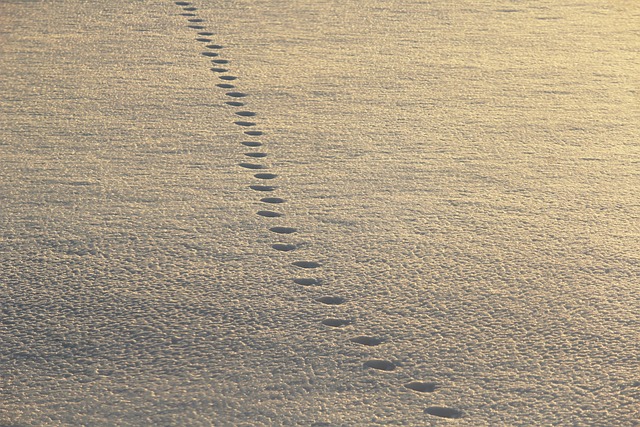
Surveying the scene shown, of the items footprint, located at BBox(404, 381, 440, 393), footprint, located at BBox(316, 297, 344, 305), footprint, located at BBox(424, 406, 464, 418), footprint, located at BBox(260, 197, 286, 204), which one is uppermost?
footprint, located at BBox(260, 197, 286, 204)

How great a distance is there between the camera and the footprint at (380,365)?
182 cm

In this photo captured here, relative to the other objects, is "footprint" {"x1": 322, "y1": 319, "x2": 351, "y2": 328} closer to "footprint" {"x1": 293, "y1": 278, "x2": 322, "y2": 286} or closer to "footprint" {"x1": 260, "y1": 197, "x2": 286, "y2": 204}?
"footprint" {"x1": 293, "y1": 278, "x2": 322, "y2": 286}

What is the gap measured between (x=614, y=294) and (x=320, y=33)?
2007 millimetres

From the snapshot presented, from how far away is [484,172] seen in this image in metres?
2.66

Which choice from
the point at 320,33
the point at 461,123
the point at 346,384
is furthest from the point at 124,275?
the point at 320,33

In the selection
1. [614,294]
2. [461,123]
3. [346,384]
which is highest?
[461,123]

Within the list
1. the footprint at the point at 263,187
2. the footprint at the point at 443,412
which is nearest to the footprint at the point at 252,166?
the footprint at the point at 263,187

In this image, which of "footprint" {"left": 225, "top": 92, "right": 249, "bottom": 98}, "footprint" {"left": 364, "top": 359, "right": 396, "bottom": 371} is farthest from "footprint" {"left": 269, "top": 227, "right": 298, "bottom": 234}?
"footprint" {"left": 225, "top": 92, "right": 249, "bottom": 98}

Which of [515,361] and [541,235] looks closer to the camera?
[515,361]

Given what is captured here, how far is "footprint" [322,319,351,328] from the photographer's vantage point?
1.96m

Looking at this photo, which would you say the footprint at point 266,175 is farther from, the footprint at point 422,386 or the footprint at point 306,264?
the footprint at point 422,386

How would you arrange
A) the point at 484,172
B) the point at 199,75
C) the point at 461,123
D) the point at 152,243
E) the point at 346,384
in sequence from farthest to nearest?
the point at 199,75, the point at 461,123, the point at 484,172, the point at 152,243, the point at 346,384

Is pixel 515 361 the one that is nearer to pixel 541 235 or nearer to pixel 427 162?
pixel 541 235

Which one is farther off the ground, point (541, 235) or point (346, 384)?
A: point (541, 235)
